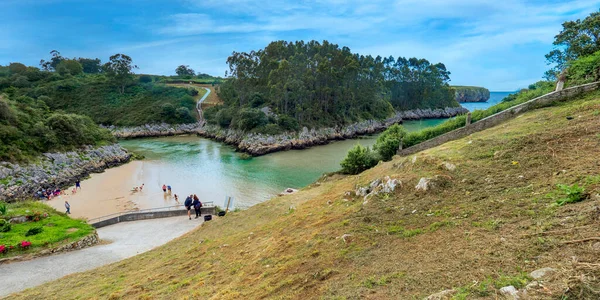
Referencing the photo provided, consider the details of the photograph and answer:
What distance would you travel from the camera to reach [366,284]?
16.6 ft

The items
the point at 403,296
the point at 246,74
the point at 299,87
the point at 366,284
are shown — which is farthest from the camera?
Result: the point at 246,74

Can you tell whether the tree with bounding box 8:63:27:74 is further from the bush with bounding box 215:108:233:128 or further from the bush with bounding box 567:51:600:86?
the bush with bounding box 567:51:600:86

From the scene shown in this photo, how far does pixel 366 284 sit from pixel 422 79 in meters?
108

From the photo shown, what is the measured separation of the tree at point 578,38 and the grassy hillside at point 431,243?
12660mm

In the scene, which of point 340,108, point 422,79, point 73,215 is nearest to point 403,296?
point 73,215

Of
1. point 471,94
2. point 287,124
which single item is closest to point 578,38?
point 287,124

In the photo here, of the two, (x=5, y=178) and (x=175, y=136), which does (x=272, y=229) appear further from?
(x=175, y=136)

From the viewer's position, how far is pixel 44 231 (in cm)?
1538

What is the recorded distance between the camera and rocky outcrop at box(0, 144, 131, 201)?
89.2ft

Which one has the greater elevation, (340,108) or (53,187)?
(340,108)

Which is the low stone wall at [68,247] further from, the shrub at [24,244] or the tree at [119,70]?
the tree at [119,70]

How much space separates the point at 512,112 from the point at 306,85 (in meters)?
49.3

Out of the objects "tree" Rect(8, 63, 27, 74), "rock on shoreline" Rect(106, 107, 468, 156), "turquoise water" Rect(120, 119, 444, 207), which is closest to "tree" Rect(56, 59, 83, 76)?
"tree" Rect(8, 63, 27, 74)

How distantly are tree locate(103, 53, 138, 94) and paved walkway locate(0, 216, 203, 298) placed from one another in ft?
307
